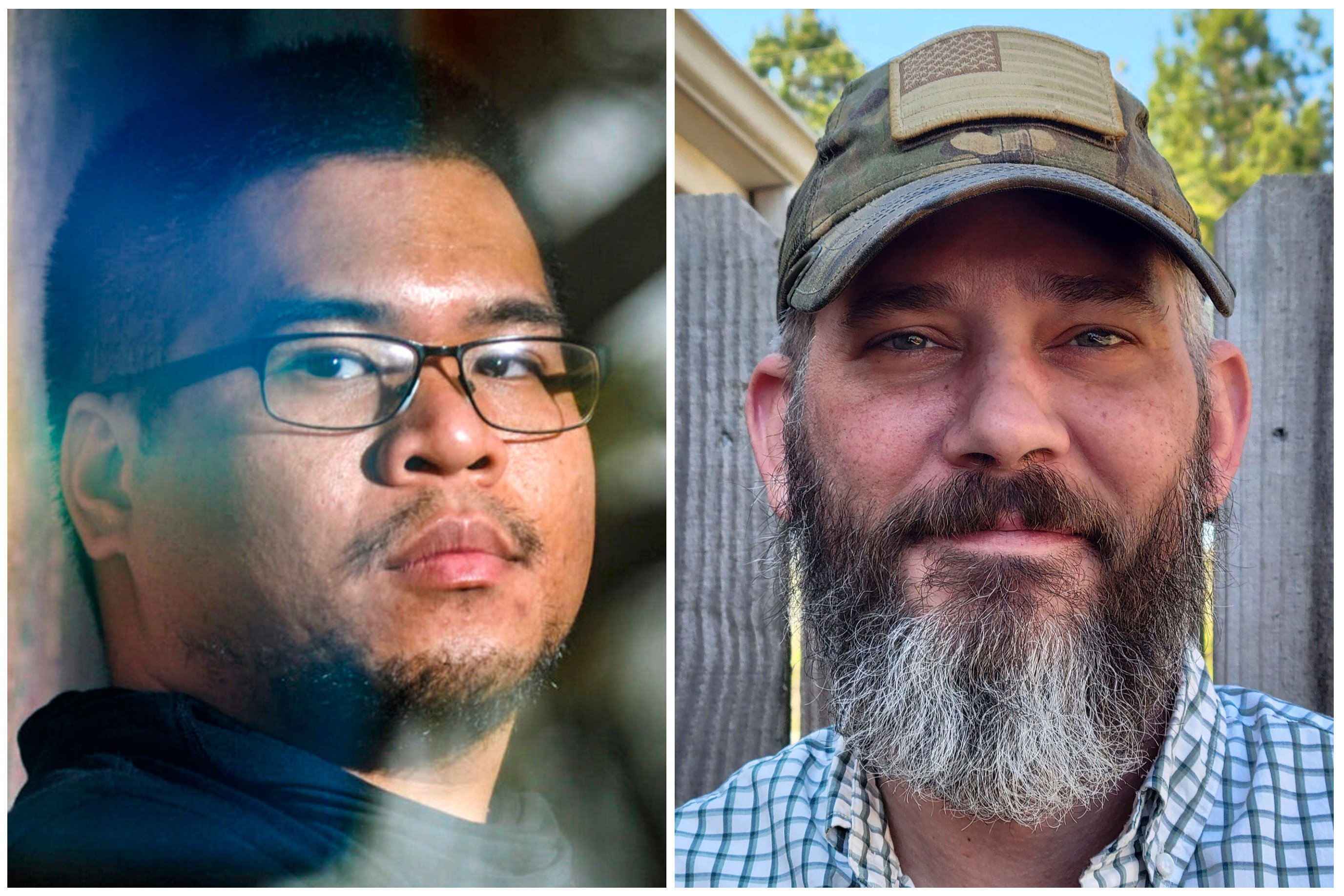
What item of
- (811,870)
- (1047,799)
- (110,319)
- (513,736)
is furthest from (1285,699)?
(110,319)

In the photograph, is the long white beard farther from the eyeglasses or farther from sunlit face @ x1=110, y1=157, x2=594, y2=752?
the eyeglasses

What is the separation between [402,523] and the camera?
1239 mm

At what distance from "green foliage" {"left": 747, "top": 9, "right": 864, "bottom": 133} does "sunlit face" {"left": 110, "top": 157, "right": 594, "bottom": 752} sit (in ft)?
3.63

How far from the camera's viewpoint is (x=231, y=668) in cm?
121

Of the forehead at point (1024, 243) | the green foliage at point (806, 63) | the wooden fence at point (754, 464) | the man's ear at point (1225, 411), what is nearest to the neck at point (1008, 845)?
the wooden fence at point (754, 464)

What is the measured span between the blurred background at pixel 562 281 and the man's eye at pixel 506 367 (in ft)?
0.30

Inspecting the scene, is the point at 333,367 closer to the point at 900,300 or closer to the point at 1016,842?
the point at 900,300

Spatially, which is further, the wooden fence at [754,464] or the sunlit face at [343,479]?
the wooden fence at [754,464]

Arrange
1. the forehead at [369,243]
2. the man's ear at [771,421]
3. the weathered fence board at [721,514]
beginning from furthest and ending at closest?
the weathered fence board at [721,514], the man's ear at [771,421], the forehead at [369,243]

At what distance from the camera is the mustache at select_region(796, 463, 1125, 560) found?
3.87 ft

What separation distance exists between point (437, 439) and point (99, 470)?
0.40m

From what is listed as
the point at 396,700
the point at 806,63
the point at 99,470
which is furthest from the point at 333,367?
the point at 806,63

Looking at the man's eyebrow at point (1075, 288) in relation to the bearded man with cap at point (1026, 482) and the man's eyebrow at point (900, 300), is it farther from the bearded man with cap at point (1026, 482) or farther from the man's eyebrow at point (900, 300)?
the man's eyebrow at point (900, 300)

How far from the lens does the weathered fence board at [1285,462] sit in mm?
1521
